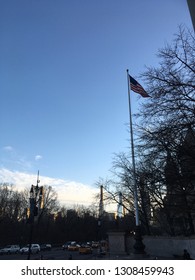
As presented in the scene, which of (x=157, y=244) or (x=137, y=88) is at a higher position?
(x=137, y=88)

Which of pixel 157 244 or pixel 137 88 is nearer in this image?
pixel 137 88

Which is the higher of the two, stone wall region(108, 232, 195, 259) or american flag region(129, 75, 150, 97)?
american flag region(129, 75, 150, 97)

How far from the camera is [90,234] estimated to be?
96625 millimetres

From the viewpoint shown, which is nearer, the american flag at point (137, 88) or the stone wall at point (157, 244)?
the american flag at point (137, 88)

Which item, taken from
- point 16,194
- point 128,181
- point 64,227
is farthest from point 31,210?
point 64,227

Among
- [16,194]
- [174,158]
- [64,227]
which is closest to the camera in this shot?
[174,158]

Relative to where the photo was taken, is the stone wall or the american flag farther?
the stone wall

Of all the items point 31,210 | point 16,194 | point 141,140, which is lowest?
point 31,210

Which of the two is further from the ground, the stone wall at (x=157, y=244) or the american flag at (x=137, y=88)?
the american flag at (x=137, y=88)

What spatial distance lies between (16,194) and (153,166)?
2699 inches
